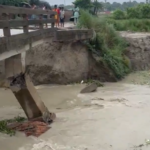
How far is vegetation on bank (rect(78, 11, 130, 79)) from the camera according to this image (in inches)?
613

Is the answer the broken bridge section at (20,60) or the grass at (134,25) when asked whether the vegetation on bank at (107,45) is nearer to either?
the broken bridge section at (20,60)

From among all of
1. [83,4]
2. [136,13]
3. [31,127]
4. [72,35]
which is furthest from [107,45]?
[83,4]

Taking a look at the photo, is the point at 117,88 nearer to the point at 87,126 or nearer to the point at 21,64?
the point at 87,126

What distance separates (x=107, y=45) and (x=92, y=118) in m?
7.91

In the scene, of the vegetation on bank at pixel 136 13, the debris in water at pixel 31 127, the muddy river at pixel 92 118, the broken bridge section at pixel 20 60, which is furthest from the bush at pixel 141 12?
the debris in water at pixel 31 127

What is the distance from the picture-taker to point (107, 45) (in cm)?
1725

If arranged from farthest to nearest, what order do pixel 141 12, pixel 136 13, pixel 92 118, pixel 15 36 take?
pixel 136 13
pixel 141 12
pixel 92 118
pixel 15 36

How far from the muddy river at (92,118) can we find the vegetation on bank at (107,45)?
3.83 feet

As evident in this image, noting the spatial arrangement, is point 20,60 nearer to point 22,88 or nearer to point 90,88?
point 22,88

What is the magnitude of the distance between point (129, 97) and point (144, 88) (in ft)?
6.50

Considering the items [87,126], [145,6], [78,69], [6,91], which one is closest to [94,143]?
[87,126]

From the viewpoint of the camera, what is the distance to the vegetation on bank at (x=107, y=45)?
1556cm

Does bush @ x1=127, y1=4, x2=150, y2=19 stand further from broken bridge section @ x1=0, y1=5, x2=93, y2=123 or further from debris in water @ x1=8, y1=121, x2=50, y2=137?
debris in water @ x1=8, y1=121, x2=50, y2=137

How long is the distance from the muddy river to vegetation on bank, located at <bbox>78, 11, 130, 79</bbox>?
1166 mm
